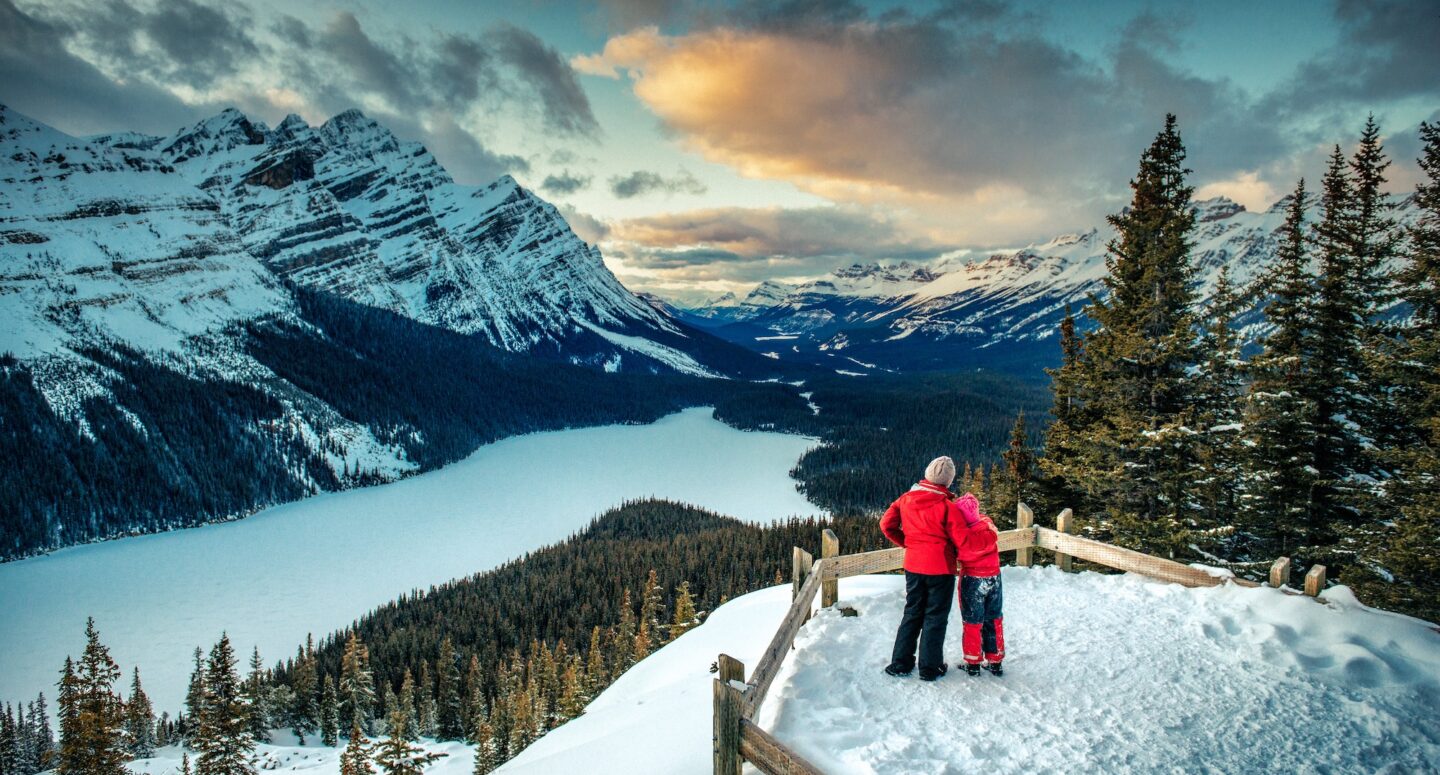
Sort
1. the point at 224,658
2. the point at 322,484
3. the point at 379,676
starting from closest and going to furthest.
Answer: the point at 224,658
the point at 379,676
the point at 322,484

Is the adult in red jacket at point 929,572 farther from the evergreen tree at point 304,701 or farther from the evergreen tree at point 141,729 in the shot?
the evergreen tree at point 304,701

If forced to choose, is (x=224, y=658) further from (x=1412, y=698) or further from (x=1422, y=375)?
(x=1422, y=375)

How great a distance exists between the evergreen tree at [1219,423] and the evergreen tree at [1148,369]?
1.04ft

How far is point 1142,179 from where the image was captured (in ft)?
52.3

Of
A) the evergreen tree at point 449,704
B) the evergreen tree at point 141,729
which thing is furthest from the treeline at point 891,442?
the evergreen tree at point 141,729

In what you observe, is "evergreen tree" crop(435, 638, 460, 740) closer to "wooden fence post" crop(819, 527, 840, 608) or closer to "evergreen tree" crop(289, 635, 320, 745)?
"evergreen tree" crop(289, 635, 320, 745)

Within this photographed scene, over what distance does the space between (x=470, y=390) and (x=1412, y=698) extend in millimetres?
190938

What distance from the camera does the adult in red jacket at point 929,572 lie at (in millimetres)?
6844

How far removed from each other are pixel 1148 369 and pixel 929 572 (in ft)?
39.6

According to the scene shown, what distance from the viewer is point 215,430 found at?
4134 inches

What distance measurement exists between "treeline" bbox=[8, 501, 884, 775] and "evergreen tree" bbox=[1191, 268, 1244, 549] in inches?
892

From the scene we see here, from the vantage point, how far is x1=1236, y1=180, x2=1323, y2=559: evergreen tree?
542 inches

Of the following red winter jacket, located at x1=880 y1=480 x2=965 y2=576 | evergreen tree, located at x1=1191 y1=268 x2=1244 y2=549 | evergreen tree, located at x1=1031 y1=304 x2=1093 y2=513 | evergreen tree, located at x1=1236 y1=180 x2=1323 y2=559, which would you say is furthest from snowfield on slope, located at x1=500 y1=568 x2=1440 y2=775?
evergreen tree, located at x1=1031 y1=304 x2=1093 y2=513

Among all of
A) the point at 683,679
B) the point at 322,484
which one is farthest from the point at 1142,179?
the point at 322,484
